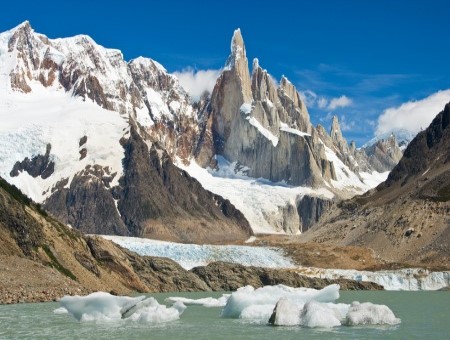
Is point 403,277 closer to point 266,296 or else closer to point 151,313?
point 266,296

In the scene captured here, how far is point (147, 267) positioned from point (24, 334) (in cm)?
6360

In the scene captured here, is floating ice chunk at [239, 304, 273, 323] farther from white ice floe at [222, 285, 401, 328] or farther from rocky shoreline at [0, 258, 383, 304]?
rocky shoreline at [0, 258, 383, 304]

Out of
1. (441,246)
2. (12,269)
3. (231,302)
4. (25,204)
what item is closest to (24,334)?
(231,302)

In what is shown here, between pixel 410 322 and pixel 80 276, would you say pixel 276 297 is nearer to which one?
pixel 410 322

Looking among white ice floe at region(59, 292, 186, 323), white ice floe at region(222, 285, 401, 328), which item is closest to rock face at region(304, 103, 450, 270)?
white ice floe at region(222, 285, 401, 328)

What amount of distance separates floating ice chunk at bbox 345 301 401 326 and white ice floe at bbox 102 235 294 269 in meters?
87.1

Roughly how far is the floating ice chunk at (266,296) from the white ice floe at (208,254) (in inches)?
2818

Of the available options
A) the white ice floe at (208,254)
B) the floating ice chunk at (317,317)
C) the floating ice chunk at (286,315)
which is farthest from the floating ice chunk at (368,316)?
the white ice floe at (208,254)

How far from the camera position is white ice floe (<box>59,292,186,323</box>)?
52.2 metres

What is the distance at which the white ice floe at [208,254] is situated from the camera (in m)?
143

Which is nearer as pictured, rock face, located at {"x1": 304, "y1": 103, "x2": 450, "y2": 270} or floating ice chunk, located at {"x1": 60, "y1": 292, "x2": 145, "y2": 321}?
floating ice chunk, located at {"x1": 60, "y1": 292, "x2": 145, "y2": 321}

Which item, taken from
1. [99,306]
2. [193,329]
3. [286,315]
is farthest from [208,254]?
[193,329]

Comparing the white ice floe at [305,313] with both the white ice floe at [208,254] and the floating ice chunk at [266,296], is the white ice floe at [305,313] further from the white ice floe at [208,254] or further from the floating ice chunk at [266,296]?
the white ice floe at [208,254]

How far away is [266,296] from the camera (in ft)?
200
